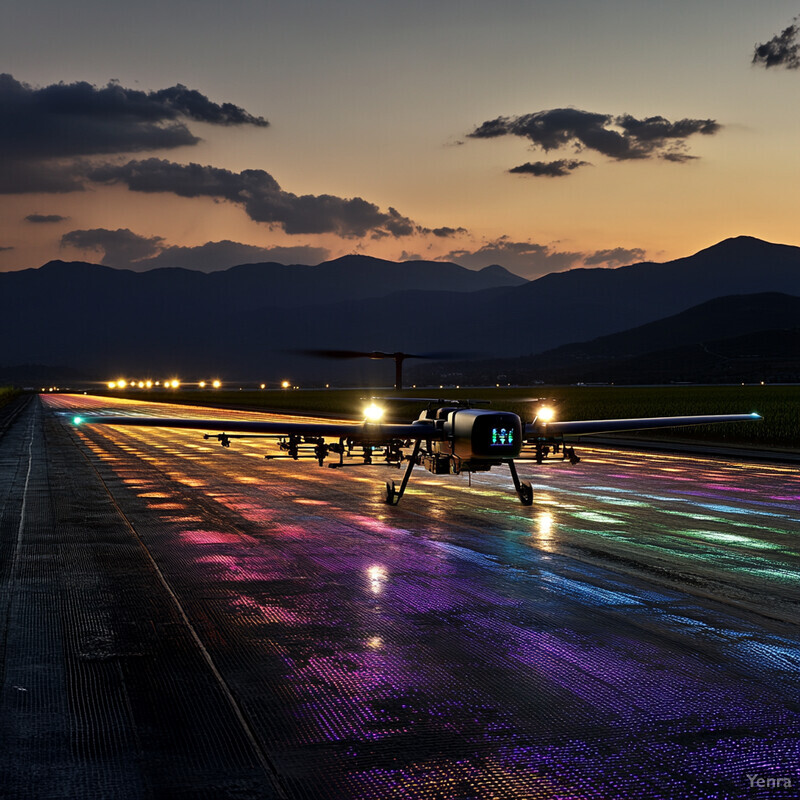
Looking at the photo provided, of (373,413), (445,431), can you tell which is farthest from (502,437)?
(373,413)

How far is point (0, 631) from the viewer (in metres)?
9.27

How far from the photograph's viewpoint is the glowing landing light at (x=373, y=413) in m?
19.9

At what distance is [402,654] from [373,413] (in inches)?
465

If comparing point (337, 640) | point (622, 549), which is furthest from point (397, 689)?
point (622, 549)

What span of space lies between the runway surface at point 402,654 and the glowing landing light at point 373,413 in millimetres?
2892

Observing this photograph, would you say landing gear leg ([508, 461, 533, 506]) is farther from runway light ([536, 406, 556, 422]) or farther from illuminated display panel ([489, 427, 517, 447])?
illuminated display panel ([489, 427, 517, 447])

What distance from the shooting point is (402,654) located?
8.42 meters

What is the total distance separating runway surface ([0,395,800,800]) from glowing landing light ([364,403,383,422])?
114 inches

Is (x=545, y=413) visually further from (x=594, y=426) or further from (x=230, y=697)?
(x=230, y=697)

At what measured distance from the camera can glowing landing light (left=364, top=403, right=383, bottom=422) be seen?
65.3ft

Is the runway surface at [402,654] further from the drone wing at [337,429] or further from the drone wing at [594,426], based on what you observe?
the drone wing at [594,426]

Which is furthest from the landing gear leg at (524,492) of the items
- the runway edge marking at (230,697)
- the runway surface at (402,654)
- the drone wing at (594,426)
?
the runway edge marking at (230,697)

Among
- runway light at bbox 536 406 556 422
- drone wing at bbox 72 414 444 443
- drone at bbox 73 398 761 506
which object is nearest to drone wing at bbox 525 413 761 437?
drone at bbox 73 398 761 506

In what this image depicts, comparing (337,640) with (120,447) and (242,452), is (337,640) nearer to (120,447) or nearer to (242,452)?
(242,452)
